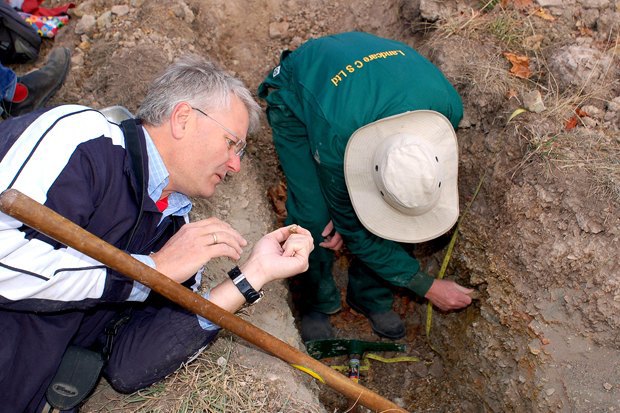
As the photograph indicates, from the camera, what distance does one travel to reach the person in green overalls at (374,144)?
2.87m

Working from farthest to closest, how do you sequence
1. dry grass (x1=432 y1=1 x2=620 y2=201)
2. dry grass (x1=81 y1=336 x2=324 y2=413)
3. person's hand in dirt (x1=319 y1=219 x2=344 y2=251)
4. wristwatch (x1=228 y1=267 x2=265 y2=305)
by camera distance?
1. person's hand in dirt (x1=319 y1=219 x2=344 y2=251)
2. dry grass (x1=432 y1=1 x2=620 y2=201)
3. dry grass (x1=81 y1=336 x2=324 y2=413)
4. wristwatch (x1=228 y1=267 x2=265 y2=305)

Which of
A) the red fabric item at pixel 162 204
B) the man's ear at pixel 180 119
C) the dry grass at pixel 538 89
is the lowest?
the dry grass at pixel 538 89

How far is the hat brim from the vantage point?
2947 mm

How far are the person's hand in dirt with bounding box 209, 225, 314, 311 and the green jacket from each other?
670 millimetres

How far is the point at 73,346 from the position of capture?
2.58 meters

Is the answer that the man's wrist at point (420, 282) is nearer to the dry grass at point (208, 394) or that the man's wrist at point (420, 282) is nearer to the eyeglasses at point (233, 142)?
the dry grass at point (208, 394)

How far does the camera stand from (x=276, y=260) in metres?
2.61

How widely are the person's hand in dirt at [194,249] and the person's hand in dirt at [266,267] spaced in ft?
0.51

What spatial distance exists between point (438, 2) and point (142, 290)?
2.97 metres

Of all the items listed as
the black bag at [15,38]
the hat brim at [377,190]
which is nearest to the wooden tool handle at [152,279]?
the hat brim at [377,190]

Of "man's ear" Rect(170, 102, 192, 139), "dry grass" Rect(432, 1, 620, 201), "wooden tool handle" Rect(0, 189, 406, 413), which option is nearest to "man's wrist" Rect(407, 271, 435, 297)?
"dry grass" Rect(432, 1, 620, 201)

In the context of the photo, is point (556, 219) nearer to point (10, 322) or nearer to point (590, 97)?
point (590, 97)

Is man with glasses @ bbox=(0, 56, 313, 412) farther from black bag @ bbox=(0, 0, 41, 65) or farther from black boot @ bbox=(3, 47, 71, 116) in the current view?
black bag @ bbox=(0, 0, 41, 65)

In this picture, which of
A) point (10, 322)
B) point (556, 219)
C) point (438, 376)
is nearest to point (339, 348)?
point (438, 376)
